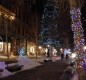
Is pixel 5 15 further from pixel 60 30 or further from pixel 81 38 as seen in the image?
pixel 81 38

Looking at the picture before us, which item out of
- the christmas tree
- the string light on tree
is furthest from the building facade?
the string light on tree

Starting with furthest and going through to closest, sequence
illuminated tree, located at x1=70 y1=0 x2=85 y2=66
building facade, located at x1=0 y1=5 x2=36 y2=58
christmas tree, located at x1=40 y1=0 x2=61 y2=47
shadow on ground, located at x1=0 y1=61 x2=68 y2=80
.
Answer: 1. christmas tree, located at x1=40 y1=0 x2=61 y2=47
2. building facade, located at x1=0 y1=5 x2=36 y2=58
3. shadow on ground, located at x1=0 y1=61 x2=68 y2=80
4. illuminated tree, located at x1=70 y1=0 x2=85 y2=66

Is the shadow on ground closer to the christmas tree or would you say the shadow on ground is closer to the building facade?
the building facade

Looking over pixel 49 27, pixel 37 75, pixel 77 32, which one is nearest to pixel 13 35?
pixel 49 27

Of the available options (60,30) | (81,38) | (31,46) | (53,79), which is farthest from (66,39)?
(81,38)

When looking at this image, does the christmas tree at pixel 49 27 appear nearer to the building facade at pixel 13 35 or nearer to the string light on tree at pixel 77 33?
the building facade at pixel 13 35

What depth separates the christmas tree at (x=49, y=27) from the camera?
3132 inches

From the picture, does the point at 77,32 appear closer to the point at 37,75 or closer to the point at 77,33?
the point at 77,33

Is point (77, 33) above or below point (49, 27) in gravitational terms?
below

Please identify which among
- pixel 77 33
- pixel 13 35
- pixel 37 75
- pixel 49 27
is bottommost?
pixel 37 75

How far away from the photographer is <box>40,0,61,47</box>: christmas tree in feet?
261

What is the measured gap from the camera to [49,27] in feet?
265

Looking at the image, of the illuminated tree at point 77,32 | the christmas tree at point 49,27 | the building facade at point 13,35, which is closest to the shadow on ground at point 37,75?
the illuminated tree at point 77,32

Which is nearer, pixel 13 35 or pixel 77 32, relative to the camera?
pixel 77 32
